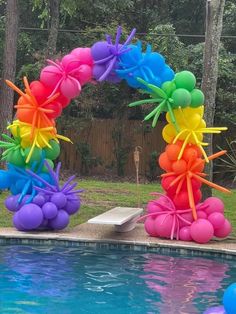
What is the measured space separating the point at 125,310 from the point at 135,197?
8514 mm

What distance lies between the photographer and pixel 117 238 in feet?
30.0

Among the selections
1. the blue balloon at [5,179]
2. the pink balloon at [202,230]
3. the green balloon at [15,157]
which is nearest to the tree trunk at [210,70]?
the pink balloon at [202,230]

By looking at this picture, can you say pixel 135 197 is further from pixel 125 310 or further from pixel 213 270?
pixel 125 310

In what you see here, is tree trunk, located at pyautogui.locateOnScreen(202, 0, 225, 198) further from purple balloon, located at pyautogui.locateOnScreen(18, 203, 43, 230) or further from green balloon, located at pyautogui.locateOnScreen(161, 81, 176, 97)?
purple balloon, located at pyautogui.locateOnScreen(18, 203, 43, 230)

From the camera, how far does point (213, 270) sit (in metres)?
7.63

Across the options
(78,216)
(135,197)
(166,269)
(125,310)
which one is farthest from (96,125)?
(125,310)

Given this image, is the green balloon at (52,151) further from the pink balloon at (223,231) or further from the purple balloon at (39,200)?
the pink balloon at (223,231)

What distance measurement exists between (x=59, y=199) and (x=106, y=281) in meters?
2.86

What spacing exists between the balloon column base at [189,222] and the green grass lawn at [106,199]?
177cm

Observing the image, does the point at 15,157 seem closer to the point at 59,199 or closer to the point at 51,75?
the point at 59,199

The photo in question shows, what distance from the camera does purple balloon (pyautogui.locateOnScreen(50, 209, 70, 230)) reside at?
30.9ft

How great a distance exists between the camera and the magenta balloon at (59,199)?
9.37 m

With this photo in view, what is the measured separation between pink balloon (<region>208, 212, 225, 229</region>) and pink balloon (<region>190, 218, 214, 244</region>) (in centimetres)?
10

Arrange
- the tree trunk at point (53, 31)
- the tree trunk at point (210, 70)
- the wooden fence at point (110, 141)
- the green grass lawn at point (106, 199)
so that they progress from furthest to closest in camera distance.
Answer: the wooden fence at point (110, 141) < the tree trunk at point (53, 31) < the green grass lawn at point (106, 199) < the tree trunk at point (210, 70)
